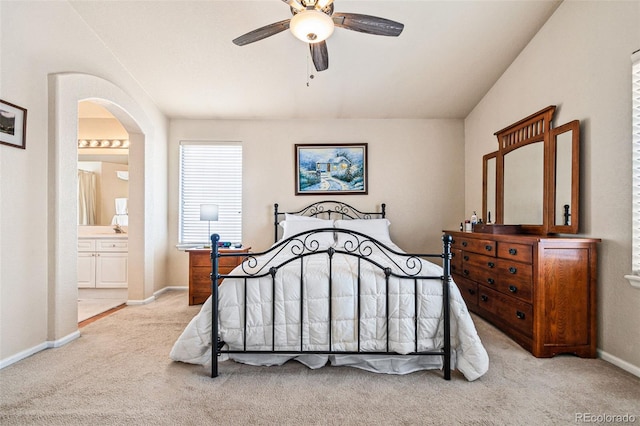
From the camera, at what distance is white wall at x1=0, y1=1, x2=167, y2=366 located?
7.43ft

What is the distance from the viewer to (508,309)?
108 inches

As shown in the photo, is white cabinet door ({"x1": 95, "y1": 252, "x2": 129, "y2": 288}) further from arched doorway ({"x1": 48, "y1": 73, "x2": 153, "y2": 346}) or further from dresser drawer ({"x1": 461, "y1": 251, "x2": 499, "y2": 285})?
dresser drawer ({"x1": 461, "y1": 251, "x2": 499, "y2": 285})

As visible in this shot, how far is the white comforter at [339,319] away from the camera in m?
2.06

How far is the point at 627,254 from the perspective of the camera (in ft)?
7.16

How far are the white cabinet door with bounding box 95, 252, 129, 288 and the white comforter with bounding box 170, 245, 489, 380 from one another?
2.59 metres

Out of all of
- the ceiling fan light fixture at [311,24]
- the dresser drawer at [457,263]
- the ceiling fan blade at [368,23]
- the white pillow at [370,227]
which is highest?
the ceiling fan blade at [368,23]

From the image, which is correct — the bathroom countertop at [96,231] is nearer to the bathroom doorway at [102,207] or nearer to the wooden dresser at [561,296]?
the bathroom doorway at [102,207]

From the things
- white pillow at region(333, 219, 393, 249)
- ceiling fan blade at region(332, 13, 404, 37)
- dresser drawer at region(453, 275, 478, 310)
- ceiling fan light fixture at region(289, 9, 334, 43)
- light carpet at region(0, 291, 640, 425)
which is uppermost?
ceiling fan blade at region(332, 13, 404, 37)

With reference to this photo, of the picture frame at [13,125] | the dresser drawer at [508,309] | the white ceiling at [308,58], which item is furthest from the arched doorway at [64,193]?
the dresser drawer at [508,309]

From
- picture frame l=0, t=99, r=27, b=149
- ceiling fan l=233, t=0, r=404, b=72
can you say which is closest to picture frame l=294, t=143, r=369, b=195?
ceiling fan l=233, t=0, r=404, b=72

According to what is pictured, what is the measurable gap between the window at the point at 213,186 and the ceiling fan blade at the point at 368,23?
2.88 m

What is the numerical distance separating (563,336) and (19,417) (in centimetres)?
349

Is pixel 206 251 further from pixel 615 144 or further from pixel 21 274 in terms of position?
pixel 615 144
